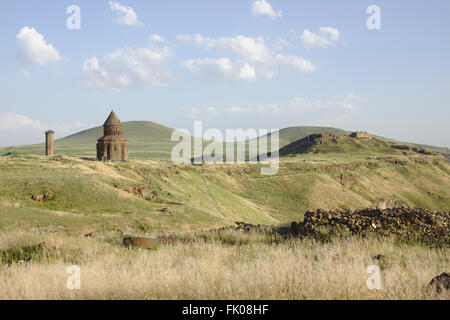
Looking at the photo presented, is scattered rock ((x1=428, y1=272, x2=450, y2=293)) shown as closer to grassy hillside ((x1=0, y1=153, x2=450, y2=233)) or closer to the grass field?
the grass field

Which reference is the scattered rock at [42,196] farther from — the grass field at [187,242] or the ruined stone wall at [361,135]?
the ruined stone wall at [361,135]

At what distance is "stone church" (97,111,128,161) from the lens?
229 ft

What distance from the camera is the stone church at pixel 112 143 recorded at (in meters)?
69.7

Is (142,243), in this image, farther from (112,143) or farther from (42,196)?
(112,143)

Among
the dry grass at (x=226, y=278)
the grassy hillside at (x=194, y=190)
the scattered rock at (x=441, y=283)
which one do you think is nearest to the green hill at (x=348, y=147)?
the grassy hillside at (x=194, y=190)

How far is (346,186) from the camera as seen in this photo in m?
76.6

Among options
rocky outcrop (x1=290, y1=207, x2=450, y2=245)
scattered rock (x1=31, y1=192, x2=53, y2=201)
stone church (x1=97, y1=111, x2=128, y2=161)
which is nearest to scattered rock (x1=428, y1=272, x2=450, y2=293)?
rocky outcrop (x1=290, y1=207, x2=450, y2=245)

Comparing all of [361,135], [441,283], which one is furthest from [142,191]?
[361,135]

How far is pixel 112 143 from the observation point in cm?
6956

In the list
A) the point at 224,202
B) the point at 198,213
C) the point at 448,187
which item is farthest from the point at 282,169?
the point at 198,213
